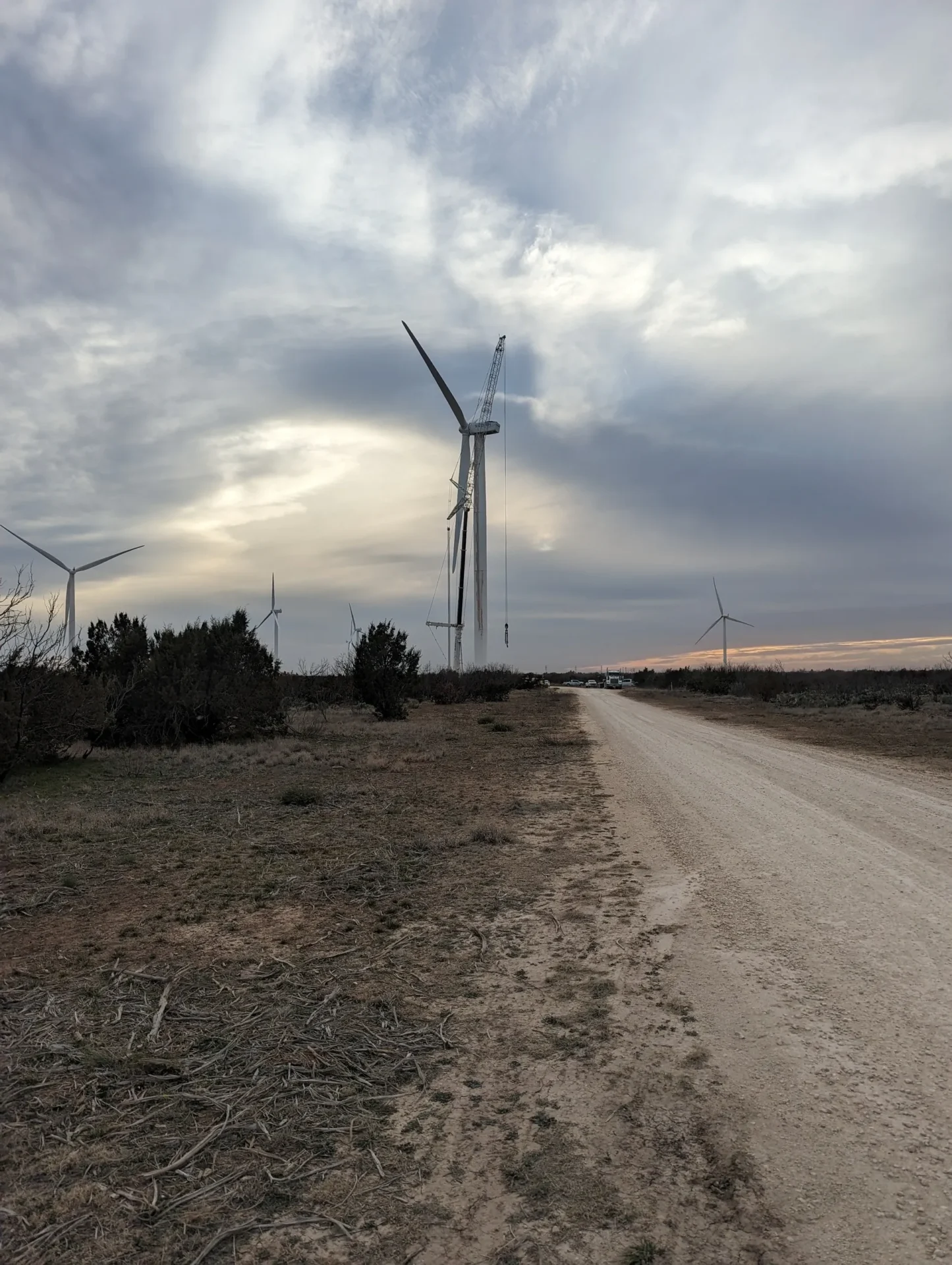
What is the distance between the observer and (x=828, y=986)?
5172 mm

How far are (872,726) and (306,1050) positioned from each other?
90.9ft

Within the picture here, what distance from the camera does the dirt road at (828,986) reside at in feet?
10.3

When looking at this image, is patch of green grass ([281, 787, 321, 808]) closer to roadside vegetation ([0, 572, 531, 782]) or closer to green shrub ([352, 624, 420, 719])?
roadside vegetation ([0, 572, 531, 782])

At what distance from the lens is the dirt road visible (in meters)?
3.14

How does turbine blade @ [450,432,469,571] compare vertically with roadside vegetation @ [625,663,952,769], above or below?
above

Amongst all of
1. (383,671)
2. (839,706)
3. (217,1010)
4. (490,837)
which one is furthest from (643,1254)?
(839,706)

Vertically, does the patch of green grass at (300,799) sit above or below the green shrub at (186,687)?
below

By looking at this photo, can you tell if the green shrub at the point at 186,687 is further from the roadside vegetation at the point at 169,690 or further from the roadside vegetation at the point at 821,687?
the roadside vegetation at the point at 821,687

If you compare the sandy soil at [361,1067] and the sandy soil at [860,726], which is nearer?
the sandy soil at [361,1067]

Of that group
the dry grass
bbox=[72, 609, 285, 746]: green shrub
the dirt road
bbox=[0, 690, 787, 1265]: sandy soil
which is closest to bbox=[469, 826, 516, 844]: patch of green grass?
the dry grass

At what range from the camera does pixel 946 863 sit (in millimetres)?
8133

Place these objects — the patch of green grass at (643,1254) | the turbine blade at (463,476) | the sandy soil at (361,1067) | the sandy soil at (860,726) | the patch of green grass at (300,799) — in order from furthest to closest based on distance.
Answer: the turbine blade at (463,476) → the sandy soil at (860,726) → the patch of green grass at (300,799) → the sandy soil at (361,1067) → the patch of green grass at (643,1254)

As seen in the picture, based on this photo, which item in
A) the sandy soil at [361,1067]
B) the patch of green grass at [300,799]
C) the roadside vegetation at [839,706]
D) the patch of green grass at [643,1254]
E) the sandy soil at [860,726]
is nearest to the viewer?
the patch of green grass at [643,1254]

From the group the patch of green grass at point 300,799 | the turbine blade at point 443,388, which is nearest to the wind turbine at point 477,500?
the turbine blade at point 443,388
